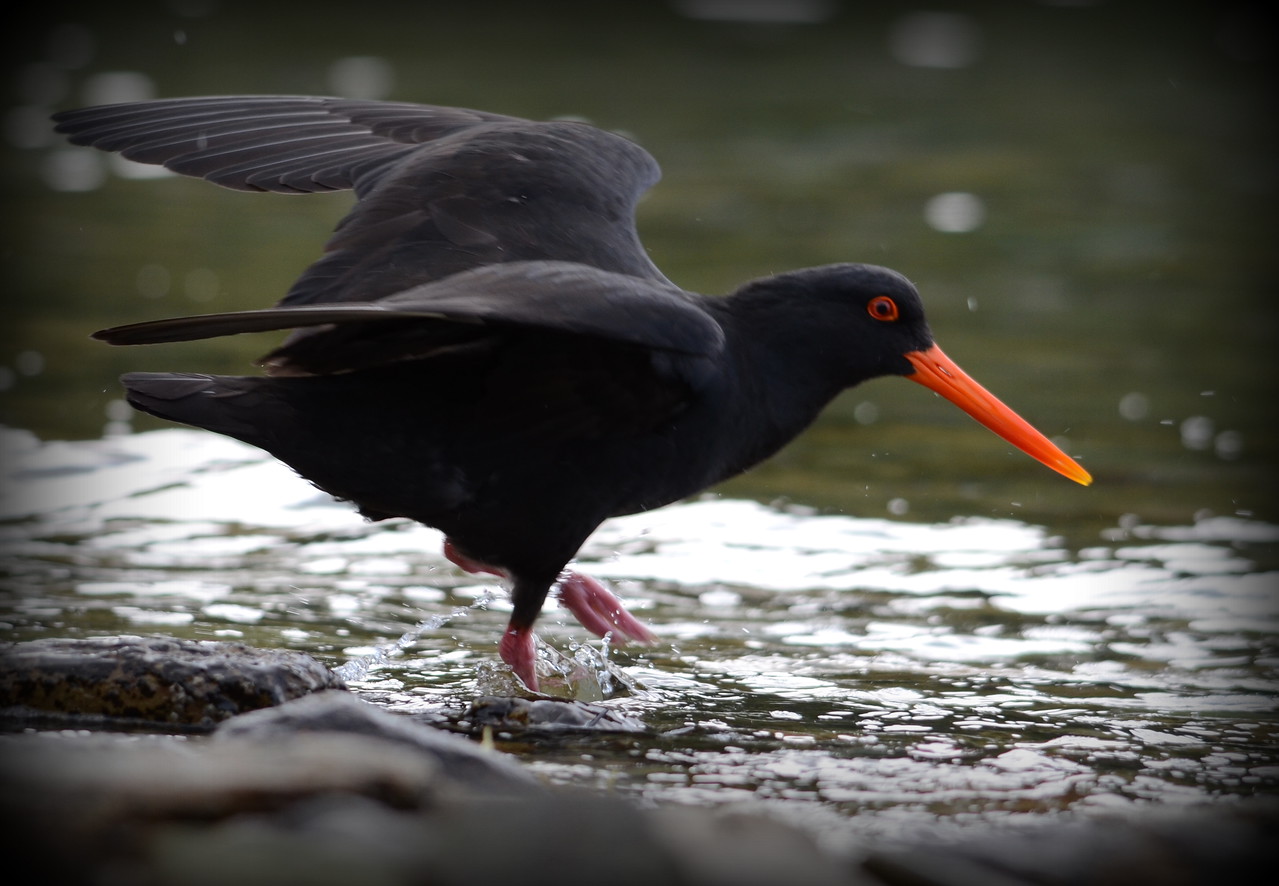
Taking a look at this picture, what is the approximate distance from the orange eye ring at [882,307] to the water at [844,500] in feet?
3.63

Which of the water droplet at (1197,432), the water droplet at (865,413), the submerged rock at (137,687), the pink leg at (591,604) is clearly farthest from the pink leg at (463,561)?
the water droplet at (1197,432)

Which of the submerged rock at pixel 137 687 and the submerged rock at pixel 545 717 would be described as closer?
the submerged rock at pixel 137 687

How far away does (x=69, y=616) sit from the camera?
16.6ft

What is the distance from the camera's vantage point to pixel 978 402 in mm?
5137

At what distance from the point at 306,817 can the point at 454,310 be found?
1.29 metres

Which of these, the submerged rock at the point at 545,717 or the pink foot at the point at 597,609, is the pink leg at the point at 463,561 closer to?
the pink foot at the point at 597,609

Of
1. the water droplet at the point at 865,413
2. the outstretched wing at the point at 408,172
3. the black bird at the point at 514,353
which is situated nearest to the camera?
the black bird at the point at 514,353

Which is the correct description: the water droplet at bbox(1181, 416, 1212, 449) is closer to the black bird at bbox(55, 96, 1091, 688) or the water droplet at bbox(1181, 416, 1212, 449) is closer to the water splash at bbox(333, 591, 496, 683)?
the black bird at bbox(55, 96, 1091, 688)

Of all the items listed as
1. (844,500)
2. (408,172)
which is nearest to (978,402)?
(844,500)

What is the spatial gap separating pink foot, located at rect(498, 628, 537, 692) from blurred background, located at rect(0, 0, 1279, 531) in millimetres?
2291

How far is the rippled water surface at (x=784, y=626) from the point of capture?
4.03 meters

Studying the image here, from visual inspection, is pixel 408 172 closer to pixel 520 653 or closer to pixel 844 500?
pixel 520 653

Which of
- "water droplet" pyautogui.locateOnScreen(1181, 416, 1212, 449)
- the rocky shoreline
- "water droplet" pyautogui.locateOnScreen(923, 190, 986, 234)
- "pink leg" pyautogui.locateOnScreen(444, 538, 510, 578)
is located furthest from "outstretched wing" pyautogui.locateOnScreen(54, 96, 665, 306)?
"water droplet" pyautogui.locateOnScreen(923, 190, 986, 234)

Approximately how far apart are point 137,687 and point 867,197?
30.7 feet
